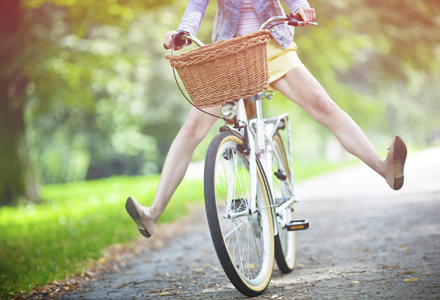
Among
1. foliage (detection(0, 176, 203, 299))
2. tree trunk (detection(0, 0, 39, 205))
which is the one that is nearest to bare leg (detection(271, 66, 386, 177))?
foliage (detection(0, 176, 203, 299))

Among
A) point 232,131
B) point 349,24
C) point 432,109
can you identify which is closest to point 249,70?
point 232,131

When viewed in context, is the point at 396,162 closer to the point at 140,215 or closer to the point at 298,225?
the point at 298,225

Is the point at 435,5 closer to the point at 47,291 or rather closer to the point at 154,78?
the point at 47,291

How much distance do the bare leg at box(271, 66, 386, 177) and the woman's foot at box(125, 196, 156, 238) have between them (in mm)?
1095

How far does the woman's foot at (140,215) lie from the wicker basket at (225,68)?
0.70 m

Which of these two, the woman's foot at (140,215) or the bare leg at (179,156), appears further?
the bare leg at (179,156)

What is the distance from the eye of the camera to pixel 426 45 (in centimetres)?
841

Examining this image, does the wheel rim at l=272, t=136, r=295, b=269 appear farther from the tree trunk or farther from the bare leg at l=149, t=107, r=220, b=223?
the tree trunk

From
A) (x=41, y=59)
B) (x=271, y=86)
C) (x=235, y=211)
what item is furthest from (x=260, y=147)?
(x=41, y=59)

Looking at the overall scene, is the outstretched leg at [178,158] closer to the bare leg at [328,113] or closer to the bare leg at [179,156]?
the bare leg at [179,156]

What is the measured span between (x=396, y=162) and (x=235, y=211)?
889 millimetres

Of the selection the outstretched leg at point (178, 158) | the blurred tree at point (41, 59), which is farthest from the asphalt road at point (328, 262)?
the blurred tree at point (41, 59)

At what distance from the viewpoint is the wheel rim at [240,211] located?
2637 millimetres

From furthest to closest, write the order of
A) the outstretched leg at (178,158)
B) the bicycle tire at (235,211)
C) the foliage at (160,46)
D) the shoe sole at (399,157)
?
the foliage at (160,46) < the outstretched leg at (178,158) < the shoe sole at (399,157) < the bicycle tire at (235,211)
